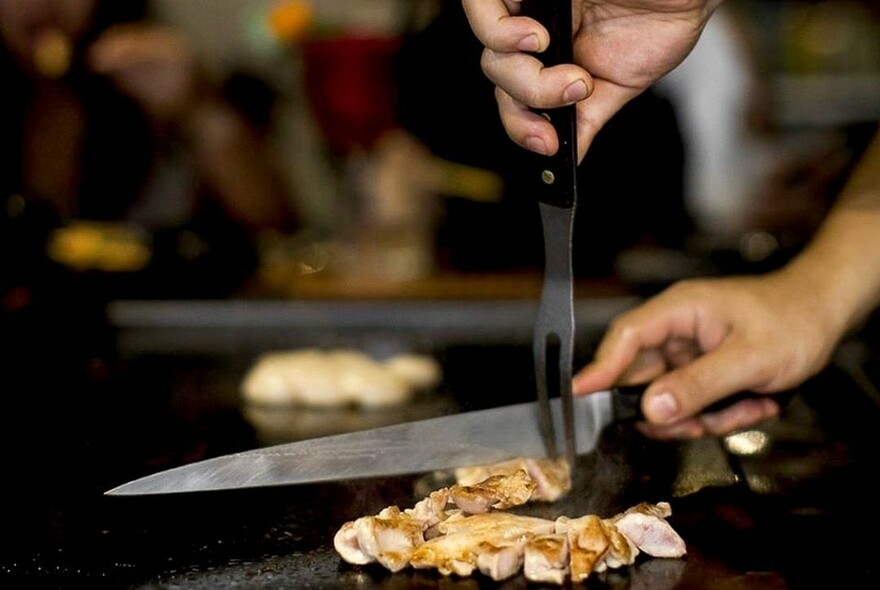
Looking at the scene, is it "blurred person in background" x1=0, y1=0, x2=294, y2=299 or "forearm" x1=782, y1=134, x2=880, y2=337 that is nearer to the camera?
"forearm" x1=782, y1=134, x2=880, y2=337

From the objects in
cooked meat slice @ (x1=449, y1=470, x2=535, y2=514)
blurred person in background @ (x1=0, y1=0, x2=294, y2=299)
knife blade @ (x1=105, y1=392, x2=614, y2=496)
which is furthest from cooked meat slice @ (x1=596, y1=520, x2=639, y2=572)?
blurred person in background @ (x1=0, y1=0, x2=294, y2=299)

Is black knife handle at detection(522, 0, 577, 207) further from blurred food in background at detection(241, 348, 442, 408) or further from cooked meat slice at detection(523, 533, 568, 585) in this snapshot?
blurred food in background at detection(241, 348, 442, 408)

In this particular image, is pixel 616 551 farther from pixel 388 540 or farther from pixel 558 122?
pixel 558 122

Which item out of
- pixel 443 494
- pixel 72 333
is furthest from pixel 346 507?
pixel 72 333

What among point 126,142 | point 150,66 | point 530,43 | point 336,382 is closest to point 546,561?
point 530,43

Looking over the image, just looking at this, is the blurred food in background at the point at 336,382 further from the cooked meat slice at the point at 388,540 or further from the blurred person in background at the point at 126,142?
the blurred person in background at the point at 126,142

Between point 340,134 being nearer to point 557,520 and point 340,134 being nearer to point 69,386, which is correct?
point 69,386
